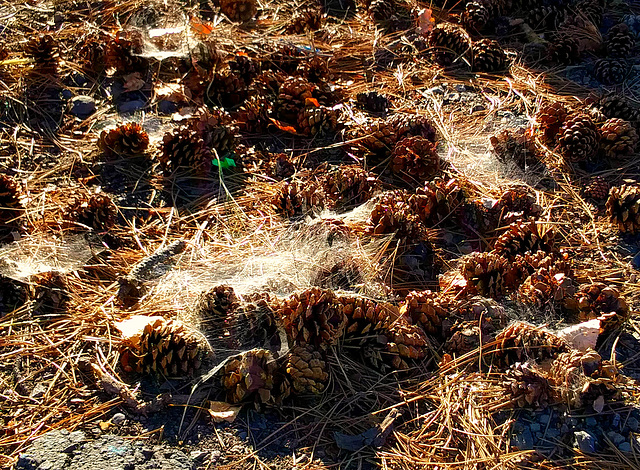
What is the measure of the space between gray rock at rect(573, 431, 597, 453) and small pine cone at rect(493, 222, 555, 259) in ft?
3.07

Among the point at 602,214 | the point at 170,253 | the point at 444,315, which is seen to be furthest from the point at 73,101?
the point at 602,214

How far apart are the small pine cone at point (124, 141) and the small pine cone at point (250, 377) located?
1.71 meters

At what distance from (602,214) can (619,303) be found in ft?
2.39

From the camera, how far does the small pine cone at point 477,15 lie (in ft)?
15.3

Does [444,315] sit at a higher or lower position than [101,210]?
lower

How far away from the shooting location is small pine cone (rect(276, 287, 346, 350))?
2.54 meters

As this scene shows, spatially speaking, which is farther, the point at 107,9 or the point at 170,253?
the point at 107,9

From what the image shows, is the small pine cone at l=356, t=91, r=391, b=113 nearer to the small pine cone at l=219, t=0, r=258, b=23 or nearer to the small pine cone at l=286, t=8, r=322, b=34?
the small pine cone at l=286, t=8, r=322, b=34

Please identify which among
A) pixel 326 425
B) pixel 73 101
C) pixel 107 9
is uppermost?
pixel 107 9

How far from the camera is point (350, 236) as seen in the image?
9.84 feet

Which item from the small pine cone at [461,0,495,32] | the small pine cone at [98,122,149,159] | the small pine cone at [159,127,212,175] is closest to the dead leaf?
the small pine cone at [159,127,212,175]

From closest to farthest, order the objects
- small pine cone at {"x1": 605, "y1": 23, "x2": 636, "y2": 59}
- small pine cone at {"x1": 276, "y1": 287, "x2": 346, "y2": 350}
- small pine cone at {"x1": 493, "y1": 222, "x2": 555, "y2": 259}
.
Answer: small pine cone at {"x1": 276, "y1": 287, "x2": 346, "y2": 350}
small pine cone at {"x1": 493, "y1": 222, "x2": 555, "y2": 259}
small pine cone at {"x1": 605, "y1": 23, "x2": 636, "y2": 59}

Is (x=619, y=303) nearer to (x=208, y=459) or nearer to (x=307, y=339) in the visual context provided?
(x=307, y=339)

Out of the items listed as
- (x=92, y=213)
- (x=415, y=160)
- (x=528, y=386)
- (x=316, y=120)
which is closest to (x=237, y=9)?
(x=316, y=120)
